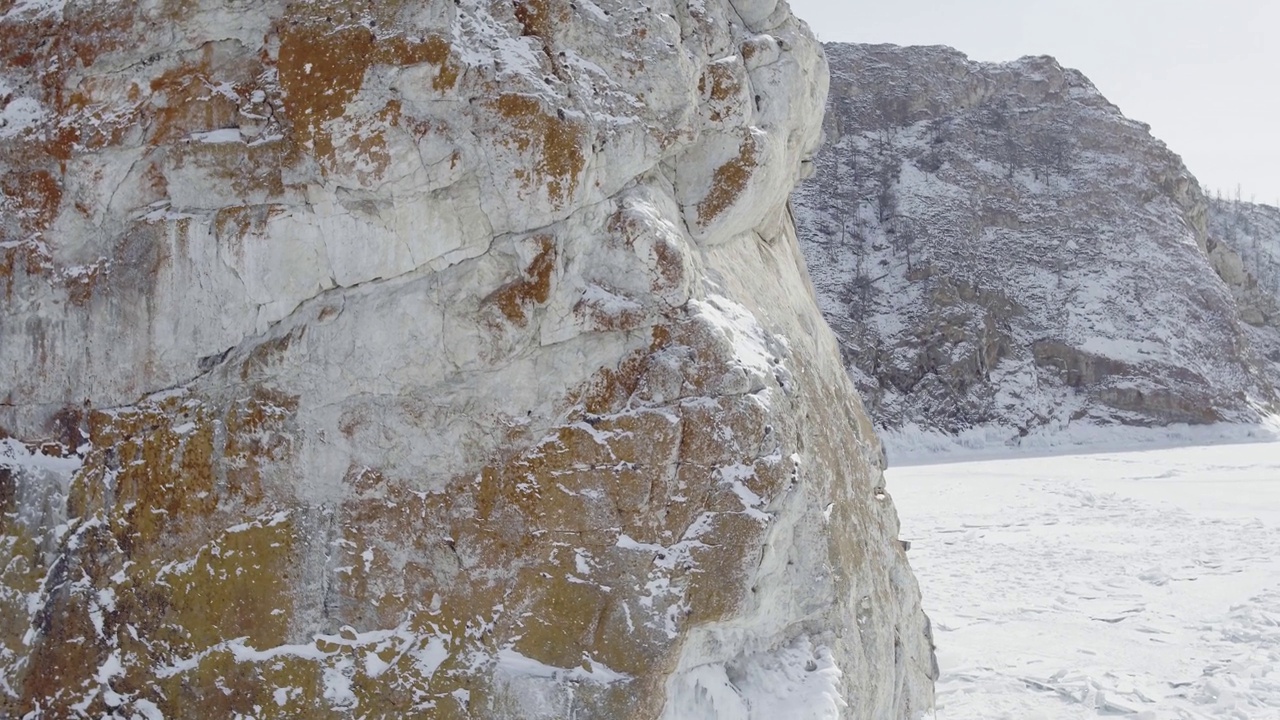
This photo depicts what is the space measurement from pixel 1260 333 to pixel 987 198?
44.3 feet

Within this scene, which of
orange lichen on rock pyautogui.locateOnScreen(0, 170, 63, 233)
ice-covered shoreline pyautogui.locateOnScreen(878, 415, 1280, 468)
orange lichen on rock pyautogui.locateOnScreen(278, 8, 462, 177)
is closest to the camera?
orange lichen on rock pyautogui.locateOnScreen(278, 8, 462, 177)

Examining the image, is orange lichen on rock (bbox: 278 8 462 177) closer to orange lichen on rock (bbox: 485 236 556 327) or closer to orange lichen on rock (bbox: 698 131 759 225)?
orange lichen on rock (bbox: 485 236 556 327)

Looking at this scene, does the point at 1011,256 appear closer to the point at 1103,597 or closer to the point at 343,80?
the point at 1103,597

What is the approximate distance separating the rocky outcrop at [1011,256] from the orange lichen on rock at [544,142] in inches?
1009

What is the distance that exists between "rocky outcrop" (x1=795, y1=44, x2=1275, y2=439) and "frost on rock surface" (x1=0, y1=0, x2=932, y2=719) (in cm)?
2545

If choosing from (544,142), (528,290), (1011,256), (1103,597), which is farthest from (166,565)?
(1011,256)

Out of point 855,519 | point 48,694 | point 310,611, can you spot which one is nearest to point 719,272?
point 855,519

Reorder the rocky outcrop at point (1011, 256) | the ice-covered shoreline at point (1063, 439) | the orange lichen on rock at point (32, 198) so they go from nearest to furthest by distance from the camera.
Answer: the orange lichen on rock at point (32, 198)
the ice-covered shoreline at point (1063, 439)
the rocky outcrop at point (1011, 256)

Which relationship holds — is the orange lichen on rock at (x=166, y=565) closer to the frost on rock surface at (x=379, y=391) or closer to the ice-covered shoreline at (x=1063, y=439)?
the frost on rock surface at (x=379, y=391)

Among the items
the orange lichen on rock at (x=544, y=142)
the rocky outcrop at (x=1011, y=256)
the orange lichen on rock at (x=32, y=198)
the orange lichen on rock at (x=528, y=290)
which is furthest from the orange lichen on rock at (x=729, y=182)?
the rocky outcrop at (x=1011, y=256)

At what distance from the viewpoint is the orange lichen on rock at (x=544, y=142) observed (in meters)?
4.29

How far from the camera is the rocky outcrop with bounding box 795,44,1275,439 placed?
30203 mm

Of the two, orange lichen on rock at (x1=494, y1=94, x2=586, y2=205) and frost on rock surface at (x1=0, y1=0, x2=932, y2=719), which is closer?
frost on rock surface at (x1=0, y1=0, x2=932, y2=719)

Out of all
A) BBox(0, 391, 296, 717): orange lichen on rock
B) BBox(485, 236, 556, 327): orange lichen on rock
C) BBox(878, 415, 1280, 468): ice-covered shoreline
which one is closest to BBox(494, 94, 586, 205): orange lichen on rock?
BBox(485, 236, 556, 327): orange lichen on rock
